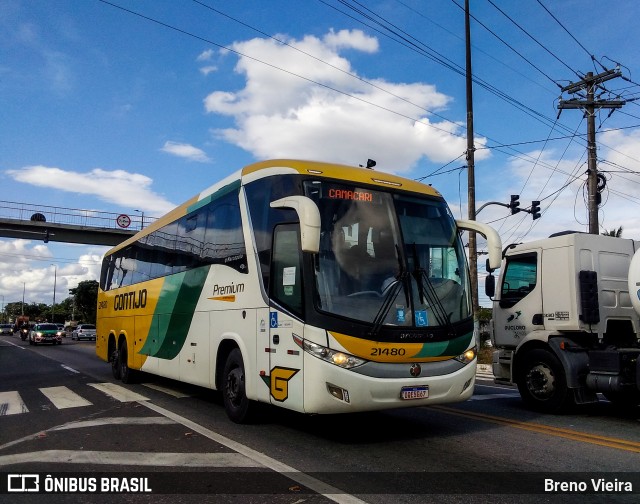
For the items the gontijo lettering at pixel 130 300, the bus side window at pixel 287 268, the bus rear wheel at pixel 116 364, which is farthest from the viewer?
the bus rear wheel at pixel 116 364

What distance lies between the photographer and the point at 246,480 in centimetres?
511

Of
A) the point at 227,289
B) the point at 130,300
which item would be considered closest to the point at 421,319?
the point at 227,289

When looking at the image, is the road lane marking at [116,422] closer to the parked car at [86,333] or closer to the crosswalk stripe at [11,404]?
the crosswalk stripe at [11,404]

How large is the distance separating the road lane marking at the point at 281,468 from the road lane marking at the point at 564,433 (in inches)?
148

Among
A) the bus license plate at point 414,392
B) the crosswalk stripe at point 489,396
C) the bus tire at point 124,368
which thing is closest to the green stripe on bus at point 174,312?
the bus tire at point 124,368

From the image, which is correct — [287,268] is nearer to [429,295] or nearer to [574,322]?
[429,295]

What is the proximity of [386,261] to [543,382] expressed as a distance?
170 inches

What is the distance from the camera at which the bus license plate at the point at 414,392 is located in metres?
6.22

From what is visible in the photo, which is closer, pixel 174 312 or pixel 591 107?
pixel 174 312

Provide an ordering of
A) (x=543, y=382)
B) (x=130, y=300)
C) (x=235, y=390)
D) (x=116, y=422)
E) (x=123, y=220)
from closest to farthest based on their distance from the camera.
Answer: (x=235, y=390) < (x=116, y=422) < (x=543, y=382) < (x=130, y=300) < (x=123, y=220)

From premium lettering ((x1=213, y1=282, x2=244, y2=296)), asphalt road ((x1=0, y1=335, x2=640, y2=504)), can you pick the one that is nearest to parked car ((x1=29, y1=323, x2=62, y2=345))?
asphalt road ((x1=0, y1=335, x2=640, y2=504))

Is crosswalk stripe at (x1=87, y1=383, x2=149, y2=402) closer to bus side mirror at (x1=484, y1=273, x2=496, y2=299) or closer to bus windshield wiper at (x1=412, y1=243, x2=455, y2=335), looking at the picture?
bus windshield wiper at (x1=412, y1=243, x2=455, y2=335)

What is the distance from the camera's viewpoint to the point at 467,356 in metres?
6.90

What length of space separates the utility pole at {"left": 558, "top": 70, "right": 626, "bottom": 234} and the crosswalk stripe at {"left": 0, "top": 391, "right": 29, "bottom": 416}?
19.8 metres
